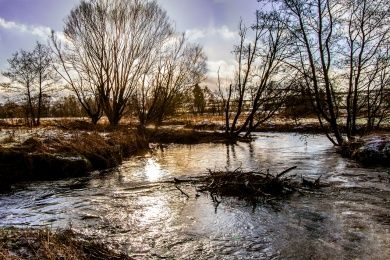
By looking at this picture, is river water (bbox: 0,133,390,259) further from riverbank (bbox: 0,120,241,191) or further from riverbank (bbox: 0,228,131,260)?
riverbank (bbox: 0,120,241,191)

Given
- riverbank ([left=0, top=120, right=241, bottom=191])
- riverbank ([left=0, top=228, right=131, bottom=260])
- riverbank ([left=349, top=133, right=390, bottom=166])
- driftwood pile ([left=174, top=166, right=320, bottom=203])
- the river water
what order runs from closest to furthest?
riverbank ([left=0, top=228, right=131, bottom=260])
the river water
driftwood pile ([left=174, top=166, right=320, bottom=203])
riverbank ([left=0, top=120, right=241, bottom=191])
riverbank ([left=349, top=133, right=390, bottom=166])

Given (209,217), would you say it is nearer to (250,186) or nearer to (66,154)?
(250,186)

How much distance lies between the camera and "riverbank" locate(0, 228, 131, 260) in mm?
4434

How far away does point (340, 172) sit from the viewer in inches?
496

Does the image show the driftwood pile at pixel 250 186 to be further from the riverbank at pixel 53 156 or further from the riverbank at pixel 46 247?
the riverbank at pixel 53 156

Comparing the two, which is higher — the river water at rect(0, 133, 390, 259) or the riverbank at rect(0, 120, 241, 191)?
the riverbank at rect(0, 120, 241, 191)

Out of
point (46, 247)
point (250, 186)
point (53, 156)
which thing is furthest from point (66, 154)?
point (46, 247)

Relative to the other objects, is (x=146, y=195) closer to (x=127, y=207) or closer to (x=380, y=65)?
(x=127, y=207)

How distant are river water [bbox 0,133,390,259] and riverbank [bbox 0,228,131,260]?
0.77 m

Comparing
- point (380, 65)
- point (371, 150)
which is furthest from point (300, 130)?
point (371, 150)

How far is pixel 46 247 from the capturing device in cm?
454

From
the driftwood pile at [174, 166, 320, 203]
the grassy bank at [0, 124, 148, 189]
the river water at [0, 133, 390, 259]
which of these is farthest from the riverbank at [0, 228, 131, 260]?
the grassy bank at [0, 124, 148, 189]

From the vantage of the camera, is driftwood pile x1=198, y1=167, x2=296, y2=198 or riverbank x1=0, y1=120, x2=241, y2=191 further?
riverbank x1=0, y1=120, x2=241, y2=191

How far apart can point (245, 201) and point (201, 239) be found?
2640 mm
